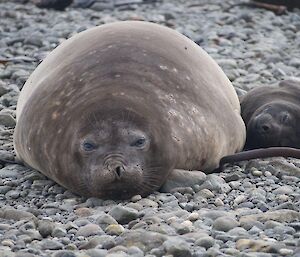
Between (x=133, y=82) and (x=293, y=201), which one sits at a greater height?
(x=133, y=82)

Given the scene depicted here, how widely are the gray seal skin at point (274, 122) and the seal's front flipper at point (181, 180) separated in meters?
1.20

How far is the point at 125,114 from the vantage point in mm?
5613

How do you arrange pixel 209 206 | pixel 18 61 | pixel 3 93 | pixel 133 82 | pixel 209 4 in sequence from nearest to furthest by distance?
pixel 209 206 < pixel 133 82 < pixel 3 93 < pixel 18 61 < pixel 209 4

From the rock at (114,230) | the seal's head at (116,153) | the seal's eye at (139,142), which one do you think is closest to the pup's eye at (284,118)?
the seal's head at (116,153)

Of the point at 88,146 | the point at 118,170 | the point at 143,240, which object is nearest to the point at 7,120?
the point at 88,146

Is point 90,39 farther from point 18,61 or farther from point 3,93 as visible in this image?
point 18,61

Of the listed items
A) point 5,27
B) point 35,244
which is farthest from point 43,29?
point 35,244

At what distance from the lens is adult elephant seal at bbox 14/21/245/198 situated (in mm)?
5559

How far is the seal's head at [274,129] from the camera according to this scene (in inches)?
277

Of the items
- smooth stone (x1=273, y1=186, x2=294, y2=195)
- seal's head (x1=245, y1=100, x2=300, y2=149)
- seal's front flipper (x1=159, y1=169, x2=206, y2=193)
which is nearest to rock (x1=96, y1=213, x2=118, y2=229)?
seal's front flipper (x1=159, y1=169, x2=206, y2=193)

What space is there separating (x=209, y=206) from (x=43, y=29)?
6.65 m

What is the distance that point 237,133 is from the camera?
6.66 metres

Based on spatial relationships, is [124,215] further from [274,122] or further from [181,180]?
[274,122]

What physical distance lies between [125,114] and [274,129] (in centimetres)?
171
